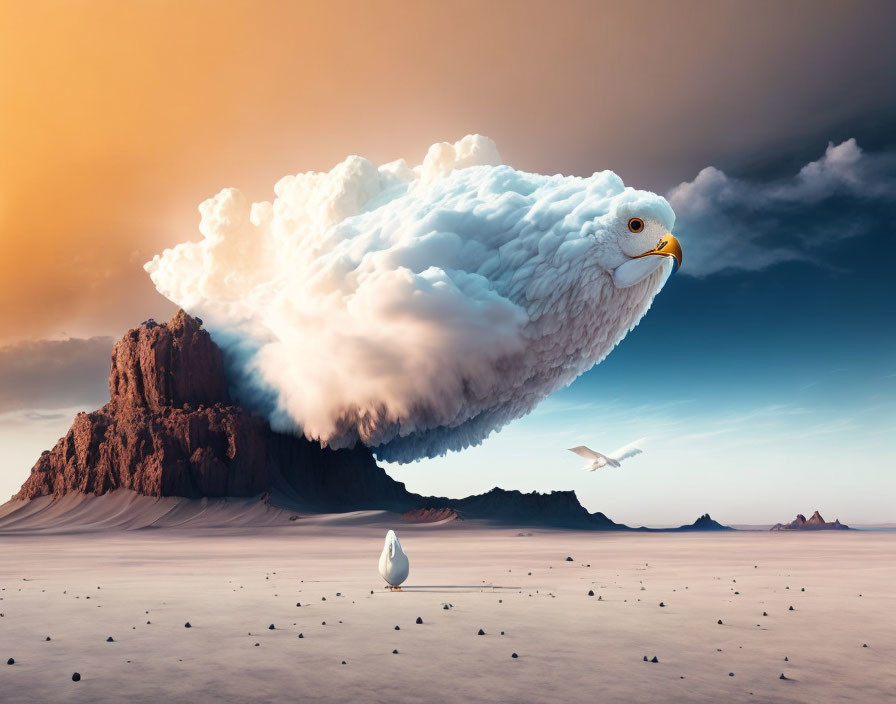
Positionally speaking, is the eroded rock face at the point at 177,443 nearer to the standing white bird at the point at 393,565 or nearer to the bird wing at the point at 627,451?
the bird wing at the point at 627,451

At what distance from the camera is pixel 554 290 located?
1754 inches

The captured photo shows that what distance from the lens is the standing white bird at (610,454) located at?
105ft

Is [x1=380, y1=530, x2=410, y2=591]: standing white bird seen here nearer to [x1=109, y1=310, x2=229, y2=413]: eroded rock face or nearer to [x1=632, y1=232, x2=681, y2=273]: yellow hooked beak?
[x1=632, y1=232, x2=681, y2=273]: yellow hooked beak

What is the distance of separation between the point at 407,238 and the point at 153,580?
29.1 meters

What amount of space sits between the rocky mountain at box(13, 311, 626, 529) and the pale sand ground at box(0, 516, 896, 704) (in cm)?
3471

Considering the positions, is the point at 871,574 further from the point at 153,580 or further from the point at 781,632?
the point at 153,580

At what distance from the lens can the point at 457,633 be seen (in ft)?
39.7

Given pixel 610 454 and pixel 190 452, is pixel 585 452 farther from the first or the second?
pixel 190 452

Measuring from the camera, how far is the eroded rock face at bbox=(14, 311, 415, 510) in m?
60.1

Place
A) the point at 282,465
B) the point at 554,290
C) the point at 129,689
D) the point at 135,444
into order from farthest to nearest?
the point at 282,465
the point at 135,444
the point at 554,290
the point at 129,689

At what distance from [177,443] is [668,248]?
1566 inches

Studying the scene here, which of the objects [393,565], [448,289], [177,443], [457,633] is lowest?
[457,633]

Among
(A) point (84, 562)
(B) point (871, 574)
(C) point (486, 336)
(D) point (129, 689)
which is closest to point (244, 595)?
(D) point (129, 689)

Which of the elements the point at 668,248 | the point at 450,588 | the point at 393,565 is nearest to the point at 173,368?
the point at 668,248
